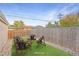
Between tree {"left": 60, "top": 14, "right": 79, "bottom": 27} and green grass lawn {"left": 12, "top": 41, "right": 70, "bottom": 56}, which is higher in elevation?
tree {"left": 60, "top": 14, "right": 79, "bottom": 27}

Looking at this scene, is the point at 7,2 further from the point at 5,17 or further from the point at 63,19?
the point at 63,19

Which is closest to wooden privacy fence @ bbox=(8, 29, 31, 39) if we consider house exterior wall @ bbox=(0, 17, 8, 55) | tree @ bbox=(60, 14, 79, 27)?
house exterior wall @ bbox=(0, 17, 8, 55)

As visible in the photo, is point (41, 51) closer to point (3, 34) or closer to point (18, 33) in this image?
point (18, 33)

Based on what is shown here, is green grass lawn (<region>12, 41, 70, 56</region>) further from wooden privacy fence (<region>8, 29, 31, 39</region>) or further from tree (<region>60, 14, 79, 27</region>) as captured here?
tree (<region>60, 14, 79, 27</region>)

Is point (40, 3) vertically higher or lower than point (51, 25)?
higher

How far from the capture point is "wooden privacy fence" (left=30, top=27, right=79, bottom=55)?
2.37 m

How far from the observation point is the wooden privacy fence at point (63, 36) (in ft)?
7.77

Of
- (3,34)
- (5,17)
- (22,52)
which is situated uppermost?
(5,17)

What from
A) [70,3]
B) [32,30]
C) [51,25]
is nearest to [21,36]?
[32,30]

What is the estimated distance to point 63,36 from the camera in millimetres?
2381

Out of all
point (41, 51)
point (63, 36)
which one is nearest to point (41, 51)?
point (41, 51)

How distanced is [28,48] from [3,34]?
25 cm

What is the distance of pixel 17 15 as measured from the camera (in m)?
2.37

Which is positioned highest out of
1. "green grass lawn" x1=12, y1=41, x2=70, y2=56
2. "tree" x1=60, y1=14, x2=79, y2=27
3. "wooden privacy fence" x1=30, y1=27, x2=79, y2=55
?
"tree" x1=60, y1=14, x2=79, y2=27
